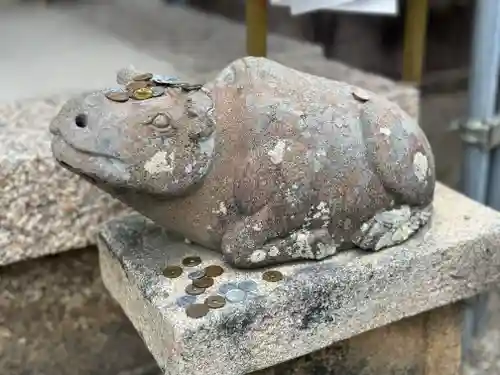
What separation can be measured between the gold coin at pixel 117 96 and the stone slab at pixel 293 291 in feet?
0.60

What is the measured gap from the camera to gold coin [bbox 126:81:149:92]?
2.15 ft

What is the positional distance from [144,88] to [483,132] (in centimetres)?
58

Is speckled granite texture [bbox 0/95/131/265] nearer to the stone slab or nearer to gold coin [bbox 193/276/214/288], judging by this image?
the stone slab

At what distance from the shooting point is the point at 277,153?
672 mm

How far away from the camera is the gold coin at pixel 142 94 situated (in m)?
0.64

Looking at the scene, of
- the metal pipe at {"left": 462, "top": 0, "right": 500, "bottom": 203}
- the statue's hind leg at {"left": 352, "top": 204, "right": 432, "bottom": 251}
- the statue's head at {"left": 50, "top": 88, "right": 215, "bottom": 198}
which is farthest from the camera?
the metal pipe at {"left": 462, "top": 0, "right": 500, "bottom": 203}

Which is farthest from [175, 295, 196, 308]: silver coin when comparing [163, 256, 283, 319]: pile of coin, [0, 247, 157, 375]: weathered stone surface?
[0, 247, 157, 375]: weathered stone surface

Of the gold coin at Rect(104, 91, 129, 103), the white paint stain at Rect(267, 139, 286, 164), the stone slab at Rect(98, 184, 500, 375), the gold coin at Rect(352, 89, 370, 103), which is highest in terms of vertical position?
the gold coin at Rect(104, 91, 129, 103)

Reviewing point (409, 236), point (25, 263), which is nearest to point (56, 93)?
point (25, 263)

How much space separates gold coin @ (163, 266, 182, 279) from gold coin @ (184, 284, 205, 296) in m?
0.03

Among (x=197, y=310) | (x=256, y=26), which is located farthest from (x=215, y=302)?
(x=256, y=26)

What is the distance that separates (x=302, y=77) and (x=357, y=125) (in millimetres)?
76

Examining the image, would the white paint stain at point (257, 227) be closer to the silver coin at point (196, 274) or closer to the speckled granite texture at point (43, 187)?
the silver coin at point (196, 274)

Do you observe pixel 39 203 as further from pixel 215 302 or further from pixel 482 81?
pixel 482 81
